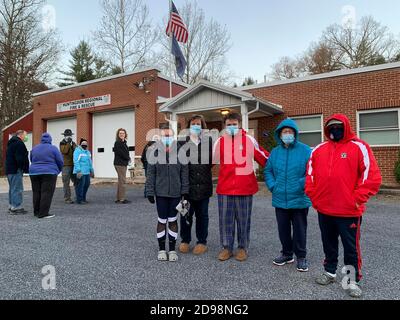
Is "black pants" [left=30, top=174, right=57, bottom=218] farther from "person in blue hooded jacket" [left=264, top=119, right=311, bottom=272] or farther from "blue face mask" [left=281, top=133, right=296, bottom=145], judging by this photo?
"blue face mask" [left=281, top=133, right=296, bottom=145]

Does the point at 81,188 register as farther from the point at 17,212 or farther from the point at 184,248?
the point at 184,248

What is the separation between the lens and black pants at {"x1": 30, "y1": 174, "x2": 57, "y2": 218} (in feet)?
21.5

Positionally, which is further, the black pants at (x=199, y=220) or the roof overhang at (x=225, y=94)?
the roof overhang at (x=225, y=94)

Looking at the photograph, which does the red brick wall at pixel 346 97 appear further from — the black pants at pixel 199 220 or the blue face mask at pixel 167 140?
the blue face mask at pixel 167 140

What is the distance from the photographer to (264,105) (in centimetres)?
1111

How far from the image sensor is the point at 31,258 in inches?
154

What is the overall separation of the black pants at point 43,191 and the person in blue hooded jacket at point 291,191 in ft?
16.2

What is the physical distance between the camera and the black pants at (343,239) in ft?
9.82

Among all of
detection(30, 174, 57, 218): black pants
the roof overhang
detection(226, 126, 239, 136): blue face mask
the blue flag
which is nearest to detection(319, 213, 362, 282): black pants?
detection(226, 126, 239, 136): blue face mask

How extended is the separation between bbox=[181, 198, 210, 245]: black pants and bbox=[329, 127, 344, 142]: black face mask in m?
1.79

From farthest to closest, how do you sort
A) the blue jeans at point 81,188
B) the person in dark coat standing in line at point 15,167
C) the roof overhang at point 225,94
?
the roof overhang at point 225,94, the blue jeans at point 81,188, the person in dark coat standing in line at point 15,167

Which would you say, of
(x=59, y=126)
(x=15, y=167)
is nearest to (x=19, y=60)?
(x=59, y=126)

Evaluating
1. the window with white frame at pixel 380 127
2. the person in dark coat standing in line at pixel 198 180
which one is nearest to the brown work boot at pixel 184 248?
the person in dark coat standing in line at pixel 198 180
